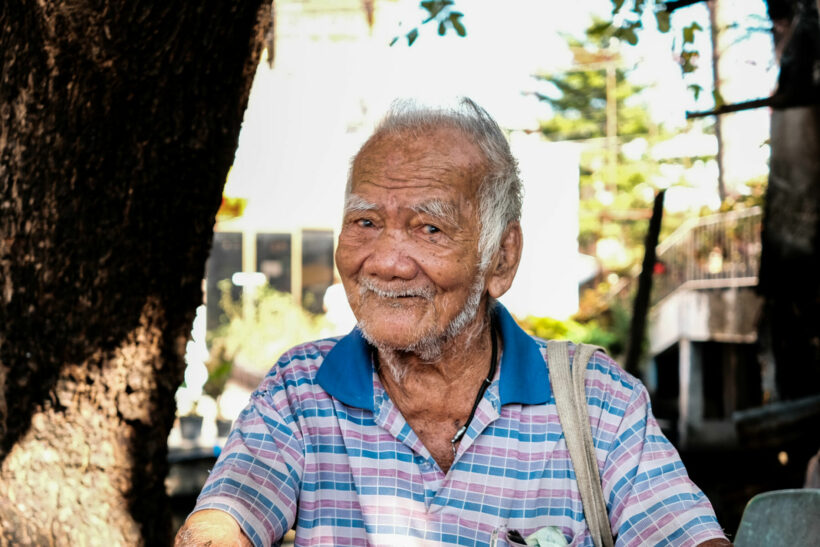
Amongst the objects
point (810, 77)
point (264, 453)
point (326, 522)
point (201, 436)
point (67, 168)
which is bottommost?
point (201, 436)

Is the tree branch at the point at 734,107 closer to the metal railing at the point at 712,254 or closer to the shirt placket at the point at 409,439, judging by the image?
the shirt placket at the point at 409,439

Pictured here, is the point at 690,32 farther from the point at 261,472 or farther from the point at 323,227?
the point at 323,227

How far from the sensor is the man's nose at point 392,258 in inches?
78.2

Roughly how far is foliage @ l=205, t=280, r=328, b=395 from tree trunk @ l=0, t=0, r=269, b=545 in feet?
27.9

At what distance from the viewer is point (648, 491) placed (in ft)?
6.24

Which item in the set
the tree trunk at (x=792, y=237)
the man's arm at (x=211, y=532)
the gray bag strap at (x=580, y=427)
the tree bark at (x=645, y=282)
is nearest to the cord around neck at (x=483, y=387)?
the gray bag strap at (x=580, y=427)

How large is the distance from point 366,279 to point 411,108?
40 cm

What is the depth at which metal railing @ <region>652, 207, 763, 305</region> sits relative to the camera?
15.2 meters

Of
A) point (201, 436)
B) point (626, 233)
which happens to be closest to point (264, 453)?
point (201, 436)

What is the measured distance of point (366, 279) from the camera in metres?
2.02

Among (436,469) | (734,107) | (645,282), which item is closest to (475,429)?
(436,469)

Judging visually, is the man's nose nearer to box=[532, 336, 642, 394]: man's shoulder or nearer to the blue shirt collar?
the blue shirt collar

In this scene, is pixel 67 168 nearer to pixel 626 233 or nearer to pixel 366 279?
pixel 366 279

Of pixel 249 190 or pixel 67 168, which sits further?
pixel 249 190
